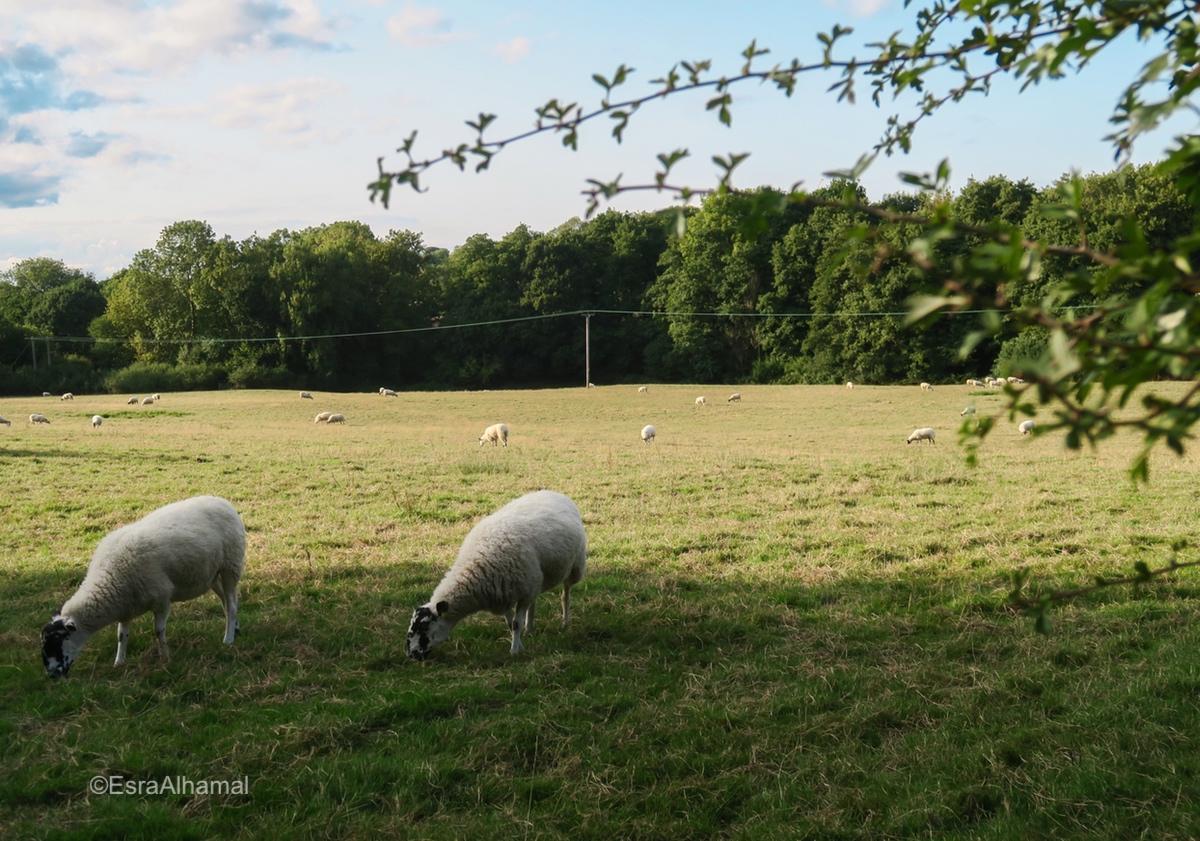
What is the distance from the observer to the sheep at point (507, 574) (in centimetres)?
774

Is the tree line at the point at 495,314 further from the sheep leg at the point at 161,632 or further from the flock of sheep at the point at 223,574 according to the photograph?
the sheep leg at the point at 161,632

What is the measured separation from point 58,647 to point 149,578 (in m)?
0.86

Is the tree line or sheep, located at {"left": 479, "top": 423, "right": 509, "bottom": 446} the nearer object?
sheep, located at {"left": 479, "top": 423, "right": 509, "bottom": 446}

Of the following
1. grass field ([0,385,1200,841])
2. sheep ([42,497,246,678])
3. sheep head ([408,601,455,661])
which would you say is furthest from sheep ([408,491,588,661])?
sheep ([42,497,246,678])

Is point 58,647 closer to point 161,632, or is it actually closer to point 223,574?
point 161,632

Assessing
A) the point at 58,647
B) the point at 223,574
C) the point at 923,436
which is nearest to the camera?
the point at 58,647

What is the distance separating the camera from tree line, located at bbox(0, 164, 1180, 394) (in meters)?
67.8

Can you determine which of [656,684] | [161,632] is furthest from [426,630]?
[161,632]

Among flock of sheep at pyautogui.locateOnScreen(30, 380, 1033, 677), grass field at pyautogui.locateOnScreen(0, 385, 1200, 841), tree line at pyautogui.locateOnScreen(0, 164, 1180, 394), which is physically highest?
tree line at pyautogui.locateOnScreen(0, 164, 1180, 394)

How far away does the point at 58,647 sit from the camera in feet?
23.6

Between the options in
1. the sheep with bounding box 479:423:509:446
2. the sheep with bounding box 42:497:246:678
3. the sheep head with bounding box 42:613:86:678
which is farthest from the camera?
the sheep with bounding box 479:423:509:446

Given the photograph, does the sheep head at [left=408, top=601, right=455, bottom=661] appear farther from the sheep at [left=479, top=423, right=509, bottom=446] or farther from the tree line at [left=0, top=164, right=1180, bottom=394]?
the tree line at [left=0, top=164, right=1180, bottom=394]

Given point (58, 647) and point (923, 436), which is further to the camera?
point (923, 436)

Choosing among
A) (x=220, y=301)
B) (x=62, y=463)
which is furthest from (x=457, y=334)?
(x=62, y=463)
